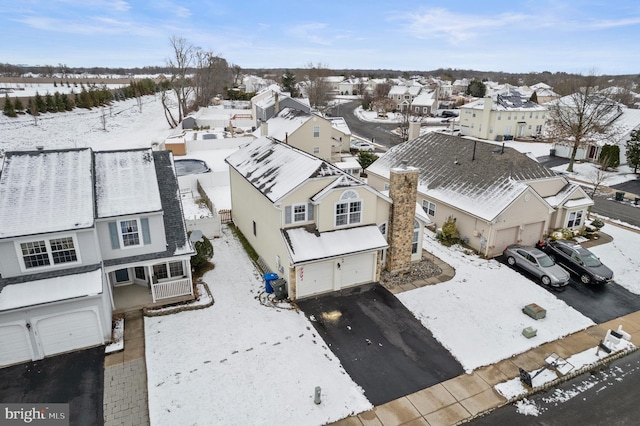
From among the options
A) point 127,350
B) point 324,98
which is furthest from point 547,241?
point 324,98

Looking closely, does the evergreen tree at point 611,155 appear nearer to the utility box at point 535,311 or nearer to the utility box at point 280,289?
the utility box at point 535,311

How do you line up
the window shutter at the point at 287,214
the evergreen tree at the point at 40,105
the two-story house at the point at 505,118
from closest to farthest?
the window shutter at the point at 287,214
the two-story house at the point at 505,118
the evergreen tree at the point at 40,105

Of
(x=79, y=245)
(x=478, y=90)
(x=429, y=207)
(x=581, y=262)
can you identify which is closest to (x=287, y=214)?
(x=79, y=245)

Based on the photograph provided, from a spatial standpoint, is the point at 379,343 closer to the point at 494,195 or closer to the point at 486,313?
the point at 486,313

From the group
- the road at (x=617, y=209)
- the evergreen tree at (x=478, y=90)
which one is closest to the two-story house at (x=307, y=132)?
the road at (x=617, y=209)

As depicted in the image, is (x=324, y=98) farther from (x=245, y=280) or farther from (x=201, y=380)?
(x=201, y=380)

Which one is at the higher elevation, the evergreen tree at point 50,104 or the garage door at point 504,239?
the evergreen tree at point 50,104

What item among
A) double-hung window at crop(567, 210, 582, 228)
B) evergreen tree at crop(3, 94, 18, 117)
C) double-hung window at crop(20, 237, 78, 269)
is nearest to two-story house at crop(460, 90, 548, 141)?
double-hung window at crop(567, 210, 582, 228)

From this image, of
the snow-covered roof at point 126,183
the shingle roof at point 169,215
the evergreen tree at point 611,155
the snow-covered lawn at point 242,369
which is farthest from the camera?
the evergreen tree at point 611,155

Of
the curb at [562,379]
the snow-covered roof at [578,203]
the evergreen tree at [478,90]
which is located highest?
the evergreen tree at [478,90]
